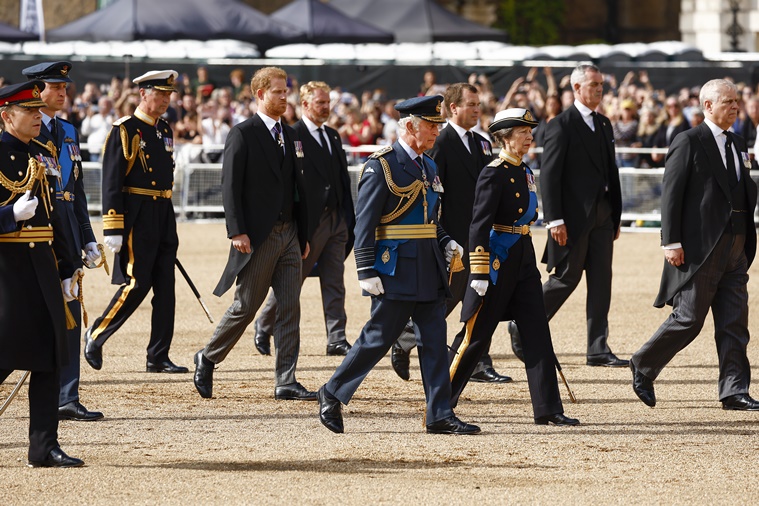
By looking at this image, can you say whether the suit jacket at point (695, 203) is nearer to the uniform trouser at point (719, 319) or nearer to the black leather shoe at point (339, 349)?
the uniform trouser at point (719, 319)

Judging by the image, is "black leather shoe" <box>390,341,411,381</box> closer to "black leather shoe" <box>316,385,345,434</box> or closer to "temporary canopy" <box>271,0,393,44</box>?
"black leather shoe" <box>316,385,345,434</box>

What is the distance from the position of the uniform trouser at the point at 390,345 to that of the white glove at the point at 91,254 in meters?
1.39

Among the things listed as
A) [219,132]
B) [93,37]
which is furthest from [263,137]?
[93,37]

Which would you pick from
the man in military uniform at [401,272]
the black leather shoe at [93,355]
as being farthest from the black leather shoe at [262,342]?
the man in military uniform at [401,272]

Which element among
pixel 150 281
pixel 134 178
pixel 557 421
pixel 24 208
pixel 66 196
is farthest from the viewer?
pixel 150 281

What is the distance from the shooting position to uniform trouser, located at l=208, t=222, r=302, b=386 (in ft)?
28.9

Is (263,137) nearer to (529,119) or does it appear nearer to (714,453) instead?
(529,119)

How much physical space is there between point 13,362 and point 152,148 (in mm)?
3297

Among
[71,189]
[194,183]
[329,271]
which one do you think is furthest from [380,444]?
[194,183]

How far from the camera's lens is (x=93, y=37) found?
26.7 m

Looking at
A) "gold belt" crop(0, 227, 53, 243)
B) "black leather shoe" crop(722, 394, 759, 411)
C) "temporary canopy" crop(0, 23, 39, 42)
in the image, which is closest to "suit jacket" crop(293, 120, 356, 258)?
"black leather shoe" crop(722, 394, 759, 411)

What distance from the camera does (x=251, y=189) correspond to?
29.2 feet

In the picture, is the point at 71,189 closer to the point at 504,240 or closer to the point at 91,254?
the point at 91,254

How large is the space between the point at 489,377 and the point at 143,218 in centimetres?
238
